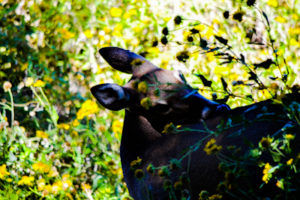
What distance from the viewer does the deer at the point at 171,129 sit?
1.51 meters

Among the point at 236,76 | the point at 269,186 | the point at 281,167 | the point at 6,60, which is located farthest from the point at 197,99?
the point at 6,60

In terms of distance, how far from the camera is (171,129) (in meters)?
1.40

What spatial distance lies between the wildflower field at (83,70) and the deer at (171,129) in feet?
2.41

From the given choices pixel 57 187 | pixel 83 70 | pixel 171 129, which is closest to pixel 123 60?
pixel 171 129

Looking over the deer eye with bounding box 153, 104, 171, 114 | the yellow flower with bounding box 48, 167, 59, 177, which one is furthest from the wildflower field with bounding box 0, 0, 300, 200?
the deer eye with bounding box 153, 104, 171, 114

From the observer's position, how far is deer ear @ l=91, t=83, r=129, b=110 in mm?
1682

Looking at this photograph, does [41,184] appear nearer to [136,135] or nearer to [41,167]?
[41,167]

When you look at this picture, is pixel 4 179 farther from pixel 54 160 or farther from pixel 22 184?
pixel 54 160

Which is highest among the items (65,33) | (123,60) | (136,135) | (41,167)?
(65,33)

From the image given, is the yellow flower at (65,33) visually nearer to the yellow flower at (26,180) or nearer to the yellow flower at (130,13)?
the yellow flower at (130,13)

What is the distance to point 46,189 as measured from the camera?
2.39 meters

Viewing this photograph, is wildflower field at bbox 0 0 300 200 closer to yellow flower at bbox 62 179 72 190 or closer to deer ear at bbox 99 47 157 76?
yellow flower at bbox 62 179 72 190

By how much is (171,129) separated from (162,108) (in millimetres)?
363

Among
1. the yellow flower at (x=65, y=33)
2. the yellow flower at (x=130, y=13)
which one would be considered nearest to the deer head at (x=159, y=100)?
the yellow flower at (x=65, y=33)
